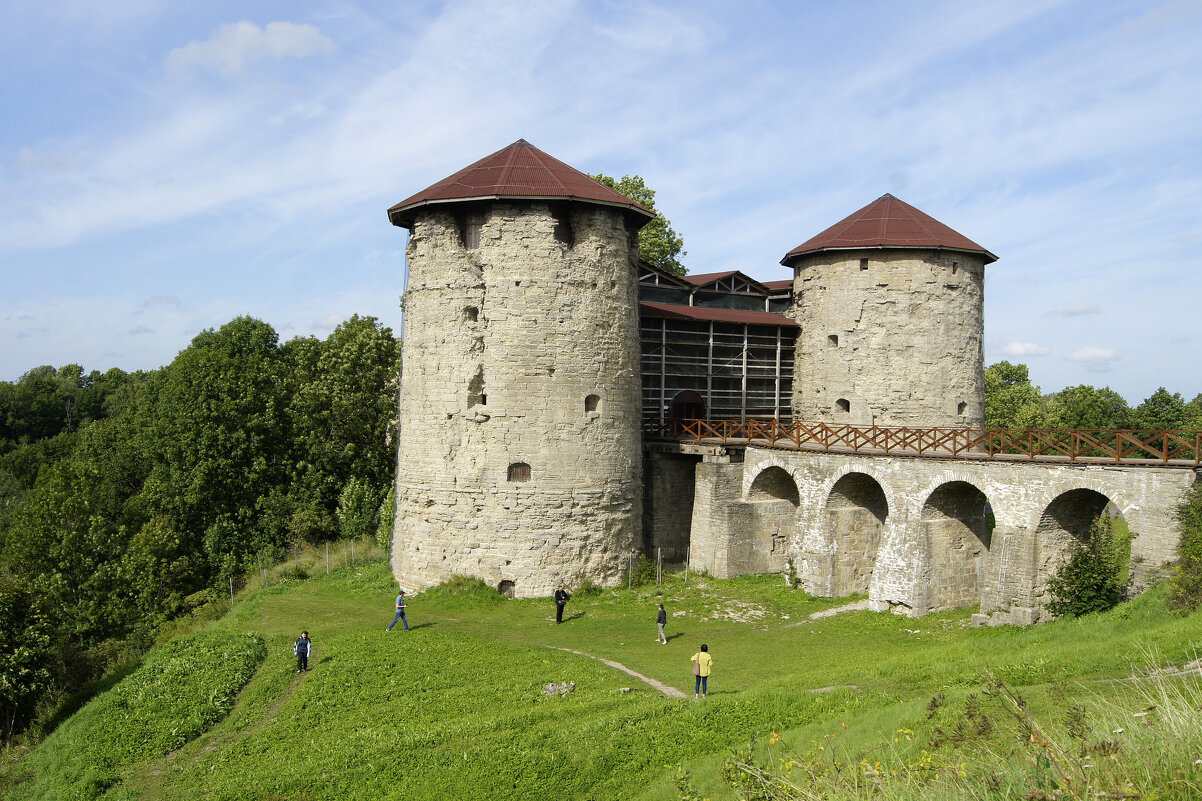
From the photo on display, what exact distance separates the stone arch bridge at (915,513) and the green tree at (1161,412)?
25055 mm

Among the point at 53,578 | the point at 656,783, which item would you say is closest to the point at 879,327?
the point at 656,783

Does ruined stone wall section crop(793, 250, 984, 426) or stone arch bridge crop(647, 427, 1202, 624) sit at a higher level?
ruined stone wall section crop(793, 250, 984, 426)

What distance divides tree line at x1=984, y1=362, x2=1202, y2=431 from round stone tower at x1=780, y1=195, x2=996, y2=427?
1677 cm

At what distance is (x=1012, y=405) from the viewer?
1831 inches

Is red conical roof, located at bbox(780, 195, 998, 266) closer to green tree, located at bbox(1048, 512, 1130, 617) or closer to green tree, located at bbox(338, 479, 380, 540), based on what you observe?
green tree, located at bbox(1048, 512, 1130, 617)

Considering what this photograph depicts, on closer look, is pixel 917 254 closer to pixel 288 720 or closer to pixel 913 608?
pixel 913 608

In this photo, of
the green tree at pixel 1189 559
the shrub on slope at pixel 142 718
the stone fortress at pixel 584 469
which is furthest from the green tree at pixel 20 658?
the green tree at pixel 1189 559

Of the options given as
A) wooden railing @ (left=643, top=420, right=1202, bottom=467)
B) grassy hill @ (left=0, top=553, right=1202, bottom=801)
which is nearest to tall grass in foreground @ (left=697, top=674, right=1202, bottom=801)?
grassy hill @ (left=0, top=553, right=1202, bottom=801)

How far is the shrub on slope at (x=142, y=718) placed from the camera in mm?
12461

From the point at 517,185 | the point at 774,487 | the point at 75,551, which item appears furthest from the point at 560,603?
the point at 75,551

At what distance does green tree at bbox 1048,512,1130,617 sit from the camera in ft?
52.6

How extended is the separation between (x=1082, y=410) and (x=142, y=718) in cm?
4445

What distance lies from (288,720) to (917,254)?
22.0 m

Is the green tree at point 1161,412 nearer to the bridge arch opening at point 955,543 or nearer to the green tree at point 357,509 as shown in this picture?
the bridge arch opening at point 955,543
